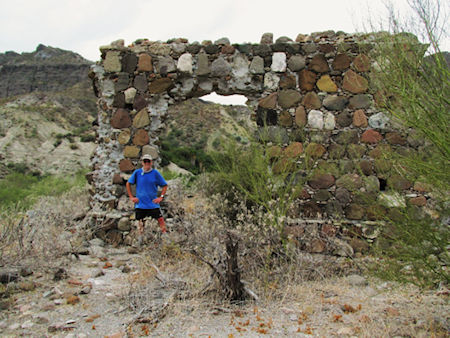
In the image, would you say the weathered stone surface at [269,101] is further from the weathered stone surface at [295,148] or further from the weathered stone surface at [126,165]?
the weathered stone surface at [126,165]

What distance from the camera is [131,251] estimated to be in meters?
4.61

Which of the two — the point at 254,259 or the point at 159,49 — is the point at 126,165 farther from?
the point at 254,259

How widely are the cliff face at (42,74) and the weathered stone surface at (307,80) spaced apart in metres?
39.8

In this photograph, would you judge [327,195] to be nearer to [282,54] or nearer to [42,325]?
[282,54]

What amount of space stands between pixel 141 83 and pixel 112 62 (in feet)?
1.70

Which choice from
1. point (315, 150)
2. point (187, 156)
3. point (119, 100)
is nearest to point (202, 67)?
point (119, 100)

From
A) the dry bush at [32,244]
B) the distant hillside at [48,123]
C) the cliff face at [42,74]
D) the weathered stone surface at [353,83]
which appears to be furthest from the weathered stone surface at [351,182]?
the cliff face at [42,74]

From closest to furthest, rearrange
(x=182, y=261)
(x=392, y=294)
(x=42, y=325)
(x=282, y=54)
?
(x=42, y=325)
(x=392, y=294)
(x=182, y=261)
(x=282, y=54)

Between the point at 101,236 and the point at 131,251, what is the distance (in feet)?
2.24

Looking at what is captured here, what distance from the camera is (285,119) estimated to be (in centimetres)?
491

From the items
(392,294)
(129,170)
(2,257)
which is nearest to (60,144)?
(129,170)

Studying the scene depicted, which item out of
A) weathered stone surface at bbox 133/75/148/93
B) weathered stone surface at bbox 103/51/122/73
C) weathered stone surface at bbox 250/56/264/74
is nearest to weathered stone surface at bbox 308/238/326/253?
weathered stone surface at bbox 250/56/264/74

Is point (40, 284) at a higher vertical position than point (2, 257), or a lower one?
lower

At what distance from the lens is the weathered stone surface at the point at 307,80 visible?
16.1 feet
